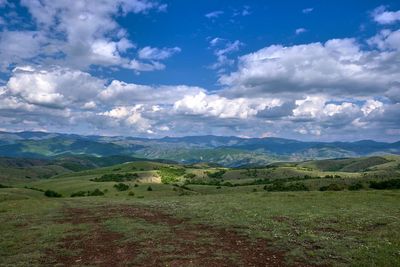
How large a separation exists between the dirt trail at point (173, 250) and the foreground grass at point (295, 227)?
135cm

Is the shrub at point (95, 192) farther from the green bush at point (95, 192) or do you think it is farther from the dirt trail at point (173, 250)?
the dirt trail at point (173, 250)

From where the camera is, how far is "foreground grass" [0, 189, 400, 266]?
27.3 metres

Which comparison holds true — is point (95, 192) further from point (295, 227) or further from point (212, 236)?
point (295, 227)

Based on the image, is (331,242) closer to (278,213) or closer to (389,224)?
(389,224)

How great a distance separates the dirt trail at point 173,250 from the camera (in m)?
26.6

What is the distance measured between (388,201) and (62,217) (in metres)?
46.0

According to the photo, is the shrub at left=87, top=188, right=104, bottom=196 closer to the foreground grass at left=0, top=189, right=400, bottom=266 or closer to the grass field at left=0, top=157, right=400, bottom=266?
the foreground grass at left=0, top=189, right=400, bottom=266

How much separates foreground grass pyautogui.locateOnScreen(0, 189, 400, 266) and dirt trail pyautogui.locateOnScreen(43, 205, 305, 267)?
1.35 meters

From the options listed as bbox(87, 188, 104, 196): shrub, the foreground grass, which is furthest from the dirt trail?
bbox(87, 188, 104, 196): shrub

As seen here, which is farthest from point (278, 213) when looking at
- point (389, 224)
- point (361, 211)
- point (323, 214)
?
point (389, 224)

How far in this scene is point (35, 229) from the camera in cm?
4000

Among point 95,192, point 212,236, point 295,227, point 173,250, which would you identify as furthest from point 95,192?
point 173,250

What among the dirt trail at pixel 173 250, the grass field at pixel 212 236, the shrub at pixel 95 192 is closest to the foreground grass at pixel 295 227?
the grass field at pixel 212 236

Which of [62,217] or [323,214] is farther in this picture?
[62,217]
